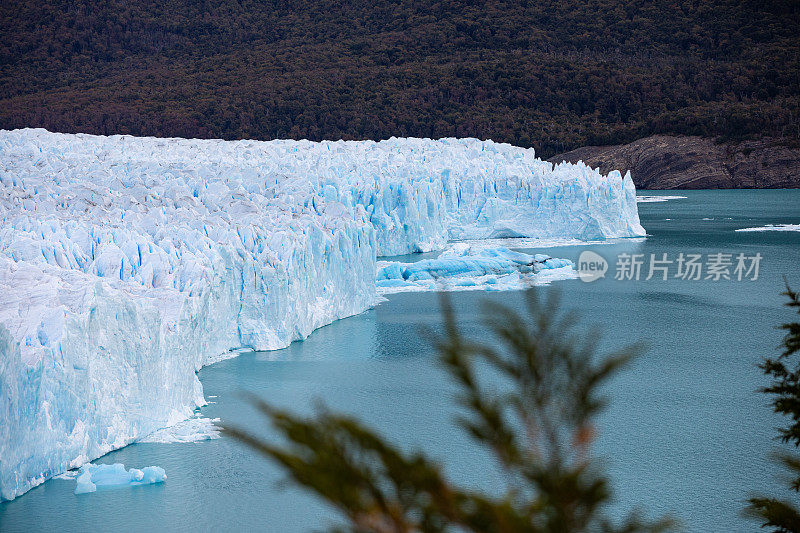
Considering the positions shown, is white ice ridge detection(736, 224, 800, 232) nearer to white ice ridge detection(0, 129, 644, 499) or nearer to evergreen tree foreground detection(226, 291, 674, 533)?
white ice ridge detection(0, 129, 644, 499)

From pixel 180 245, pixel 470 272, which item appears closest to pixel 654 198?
pixel 470 272

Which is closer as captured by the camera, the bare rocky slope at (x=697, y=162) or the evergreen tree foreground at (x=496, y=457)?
the evergreen tree foreground at (x=496, y=457)

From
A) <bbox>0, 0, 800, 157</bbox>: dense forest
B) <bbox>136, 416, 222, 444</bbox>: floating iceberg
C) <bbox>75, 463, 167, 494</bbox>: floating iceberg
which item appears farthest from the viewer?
<bbox>0, 0, 800, 157</bbox>: dense forest

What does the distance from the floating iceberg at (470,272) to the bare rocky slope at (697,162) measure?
29.0m

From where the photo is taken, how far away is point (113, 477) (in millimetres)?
8938

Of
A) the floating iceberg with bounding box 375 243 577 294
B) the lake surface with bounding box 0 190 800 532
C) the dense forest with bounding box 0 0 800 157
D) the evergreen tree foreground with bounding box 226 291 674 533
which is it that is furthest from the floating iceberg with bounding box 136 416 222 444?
the dense forest with bounding box 0 0 800 157

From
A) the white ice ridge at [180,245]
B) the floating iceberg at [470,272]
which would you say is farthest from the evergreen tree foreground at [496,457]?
the floating iceberg at [470,272]

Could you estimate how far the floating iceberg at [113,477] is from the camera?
8.72 m

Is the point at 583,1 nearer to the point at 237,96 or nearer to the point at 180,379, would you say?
the point at 237,96

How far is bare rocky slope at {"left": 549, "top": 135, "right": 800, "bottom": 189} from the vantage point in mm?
51188

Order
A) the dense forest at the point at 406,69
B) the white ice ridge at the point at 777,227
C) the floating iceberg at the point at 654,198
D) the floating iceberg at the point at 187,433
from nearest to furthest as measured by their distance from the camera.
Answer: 1. the floating iceberg at the point at 187,433
2. the white ice ridge at the point at 777,227
3. the floating iceberg at the point at 654,198
4. the dense forest at the point at 406,69

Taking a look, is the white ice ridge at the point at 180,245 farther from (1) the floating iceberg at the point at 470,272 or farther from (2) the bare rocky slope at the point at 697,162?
(2) the bare rocky slope at the point at 697,162

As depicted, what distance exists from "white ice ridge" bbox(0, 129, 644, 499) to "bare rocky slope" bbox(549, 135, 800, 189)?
22751 mm

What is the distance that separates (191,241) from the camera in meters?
14.4
